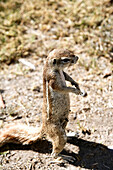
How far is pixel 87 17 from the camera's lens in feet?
19.5

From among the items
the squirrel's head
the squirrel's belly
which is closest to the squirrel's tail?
the squirrel's belly

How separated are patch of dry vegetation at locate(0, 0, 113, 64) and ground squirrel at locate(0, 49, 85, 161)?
204 cm

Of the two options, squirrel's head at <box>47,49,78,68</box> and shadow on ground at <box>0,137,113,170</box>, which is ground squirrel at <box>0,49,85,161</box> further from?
shadow on ground at <box>0,137,113,170</box>

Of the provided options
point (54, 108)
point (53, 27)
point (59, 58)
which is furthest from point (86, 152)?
point (53, 27)

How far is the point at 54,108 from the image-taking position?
3184 mm

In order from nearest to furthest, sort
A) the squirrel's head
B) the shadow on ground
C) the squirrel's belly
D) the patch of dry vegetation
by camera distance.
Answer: the squirrel's head, the squirrel's belly, the shadow on ground, the patch of dry vegetation

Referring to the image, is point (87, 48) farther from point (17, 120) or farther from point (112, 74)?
point (17, 120)

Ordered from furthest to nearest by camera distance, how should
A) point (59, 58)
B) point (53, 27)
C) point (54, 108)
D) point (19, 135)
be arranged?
point (53, 27) → point (19, 135) → point (54, 108) → point (59, 58)

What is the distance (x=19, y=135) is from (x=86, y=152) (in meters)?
0.96

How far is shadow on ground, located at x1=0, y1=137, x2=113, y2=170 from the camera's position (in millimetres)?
3506

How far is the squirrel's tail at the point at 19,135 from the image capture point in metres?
3.53

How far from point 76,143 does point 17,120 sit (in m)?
1.01

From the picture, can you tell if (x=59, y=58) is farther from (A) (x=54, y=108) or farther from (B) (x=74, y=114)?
(B) (x=74, y=114)

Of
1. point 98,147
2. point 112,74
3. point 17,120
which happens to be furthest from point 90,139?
point 112,74
